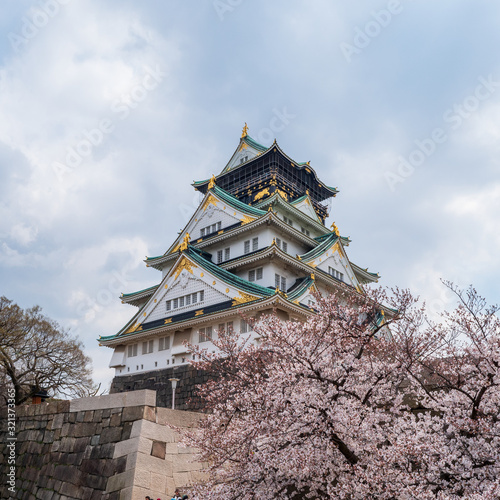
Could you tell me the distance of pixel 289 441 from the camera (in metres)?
9.43

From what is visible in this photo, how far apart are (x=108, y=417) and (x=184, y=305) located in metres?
14.6

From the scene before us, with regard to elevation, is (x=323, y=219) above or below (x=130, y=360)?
above

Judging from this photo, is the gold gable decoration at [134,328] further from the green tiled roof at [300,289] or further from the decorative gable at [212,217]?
the green tiled roof at [300,289]

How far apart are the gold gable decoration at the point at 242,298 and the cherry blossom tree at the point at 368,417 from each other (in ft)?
43.3

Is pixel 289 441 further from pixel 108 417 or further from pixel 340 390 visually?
pixel 108 417

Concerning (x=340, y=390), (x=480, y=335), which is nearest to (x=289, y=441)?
(x=340, y=390)

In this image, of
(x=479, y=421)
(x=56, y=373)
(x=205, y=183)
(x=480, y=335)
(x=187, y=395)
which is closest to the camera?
(x=479, y=421)

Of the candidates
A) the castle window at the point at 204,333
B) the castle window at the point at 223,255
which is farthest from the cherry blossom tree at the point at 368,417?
the castle window at the point at 223,255

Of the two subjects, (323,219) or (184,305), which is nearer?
(184,305)

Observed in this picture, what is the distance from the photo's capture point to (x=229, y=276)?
26766 millimetres

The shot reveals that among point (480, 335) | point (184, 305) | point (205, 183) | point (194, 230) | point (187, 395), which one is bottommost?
point (480, 335)

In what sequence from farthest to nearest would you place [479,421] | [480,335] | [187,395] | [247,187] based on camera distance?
1. [247,187]
2. [187,395]
3. [480,335]
4. [479,421]

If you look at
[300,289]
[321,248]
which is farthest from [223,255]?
[300,289]

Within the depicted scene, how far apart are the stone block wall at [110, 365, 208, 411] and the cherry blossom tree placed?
13152mm
